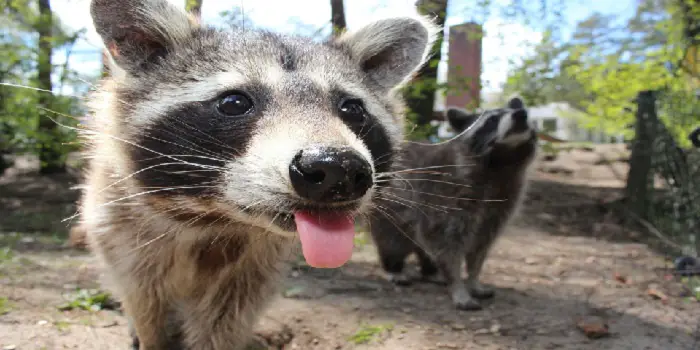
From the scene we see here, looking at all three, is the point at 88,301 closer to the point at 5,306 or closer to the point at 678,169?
the point at 5,306

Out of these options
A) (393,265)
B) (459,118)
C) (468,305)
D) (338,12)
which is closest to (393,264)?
(393,265)

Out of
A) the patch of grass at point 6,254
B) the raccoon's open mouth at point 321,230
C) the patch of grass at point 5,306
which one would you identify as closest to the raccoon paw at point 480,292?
the raccoon's open mouth at point 321,230

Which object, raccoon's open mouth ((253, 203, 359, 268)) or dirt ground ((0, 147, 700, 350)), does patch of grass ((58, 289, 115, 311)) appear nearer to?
dirt ground ((0, 147, 700, 350))

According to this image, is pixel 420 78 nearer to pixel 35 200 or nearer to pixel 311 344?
pixel 311 344

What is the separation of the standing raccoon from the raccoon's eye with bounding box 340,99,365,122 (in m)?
1.55

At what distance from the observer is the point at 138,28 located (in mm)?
2133

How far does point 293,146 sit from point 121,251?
1183 mm

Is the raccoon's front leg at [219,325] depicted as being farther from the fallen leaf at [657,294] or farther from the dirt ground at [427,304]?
the fallen leaf at [657,294]

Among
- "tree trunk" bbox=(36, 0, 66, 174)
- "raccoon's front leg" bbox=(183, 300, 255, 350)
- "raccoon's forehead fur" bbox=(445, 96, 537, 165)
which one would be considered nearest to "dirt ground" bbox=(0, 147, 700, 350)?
"raccoon's front leg" bbox=(183, 300, 255, 350)

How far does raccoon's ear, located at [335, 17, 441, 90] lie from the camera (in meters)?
2.55

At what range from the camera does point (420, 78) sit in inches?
Result: 192

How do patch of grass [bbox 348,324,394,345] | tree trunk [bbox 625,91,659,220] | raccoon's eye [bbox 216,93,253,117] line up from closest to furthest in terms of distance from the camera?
raccoon's eye [bbox 216,93,253,117], patch of grass [bbox 348,324,394,345], tree trunk [bbox 625,91,659,220]

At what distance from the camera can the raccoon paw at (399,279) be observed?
4.21 meters

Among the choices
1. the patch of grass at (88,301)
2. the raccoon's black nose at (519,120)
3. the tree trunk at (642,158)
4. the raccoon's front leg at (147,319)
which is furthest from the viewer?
the tree trunk at (642,158)
